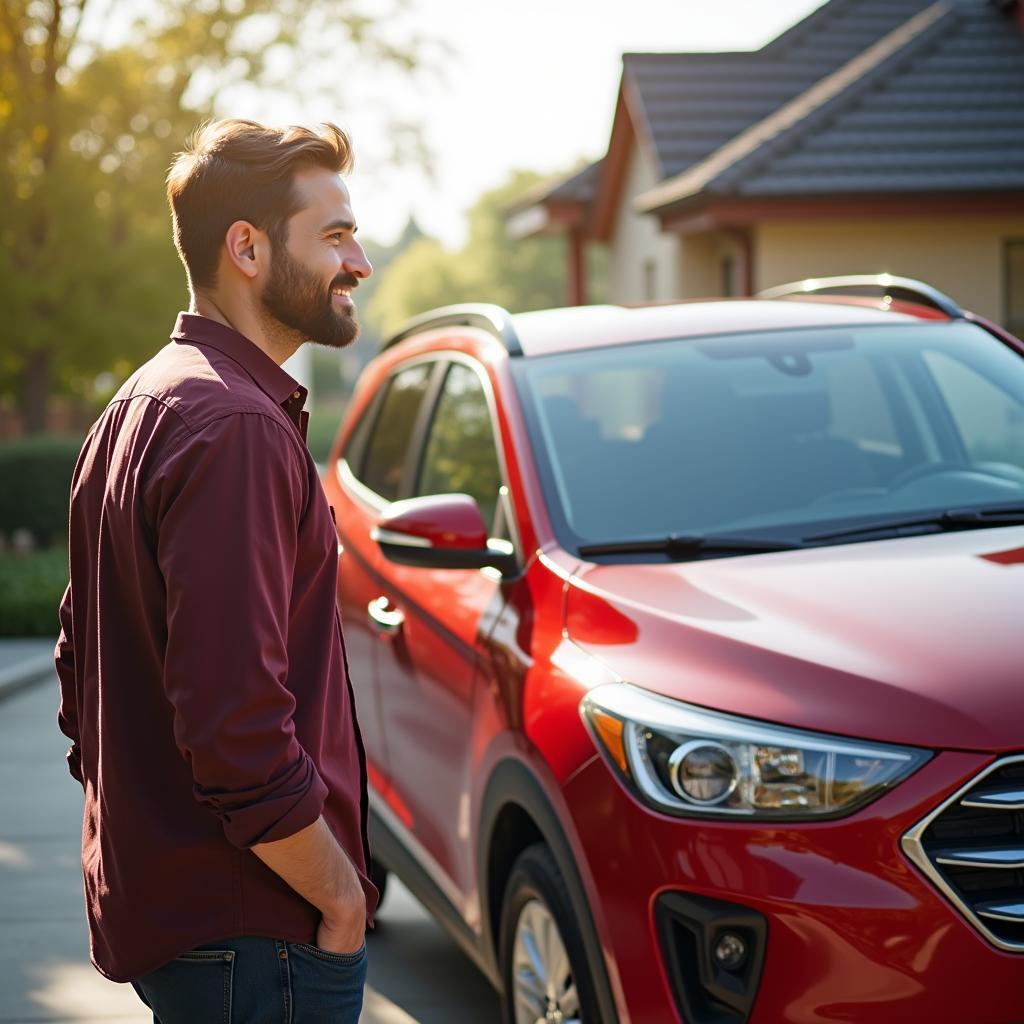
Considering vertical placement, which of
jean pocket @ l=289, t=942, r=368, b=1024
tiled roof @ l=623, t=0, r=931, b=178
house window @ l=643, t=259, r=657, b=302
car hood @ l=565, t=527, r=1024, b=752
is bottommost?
house window @ l=643, t=259, r=657, b=302

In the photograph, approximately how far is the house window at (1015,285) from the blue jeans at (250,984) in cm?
1553

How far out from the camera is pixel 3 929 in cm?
553

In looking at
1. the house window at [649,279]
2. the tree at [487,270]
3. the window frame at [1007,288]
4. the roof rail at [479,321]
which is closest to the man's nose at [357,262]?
the roof rail at [479,321]

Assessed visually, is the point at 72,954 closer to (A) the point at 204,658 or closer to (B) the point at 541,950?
(B) the point at 541,950

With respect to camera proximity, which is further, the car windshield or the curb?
the curb

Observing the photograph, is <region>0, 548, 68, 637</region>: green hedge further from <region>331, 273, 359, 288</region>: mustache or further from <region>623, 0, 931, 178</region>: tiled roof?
<region>331, 273, 359, 288</region>: mustache

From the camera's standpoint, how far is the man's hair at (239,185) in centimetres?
227

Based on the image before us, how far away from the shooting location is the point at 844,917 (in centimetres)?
275

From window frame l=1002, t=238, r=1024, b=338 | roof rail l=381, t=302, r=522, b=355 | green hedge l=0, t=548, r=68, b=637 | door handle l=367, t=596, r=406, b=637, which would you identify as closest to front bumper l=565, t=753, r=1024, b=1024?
door handle l=367, t=596, r=406, b=637

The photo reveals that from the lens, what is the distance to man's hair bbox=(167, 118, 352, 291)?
227 centimetres

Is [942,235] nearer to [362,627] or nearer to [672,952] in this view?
[362,627]

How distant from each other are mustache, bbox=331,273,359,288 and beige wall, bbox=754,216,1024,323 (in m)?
14.7

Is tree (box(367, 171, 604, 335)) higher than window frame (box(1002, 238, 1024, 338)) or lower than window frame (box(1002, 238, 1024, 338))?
lower

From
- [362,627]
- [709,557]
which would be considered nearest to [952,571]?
[709,557]
